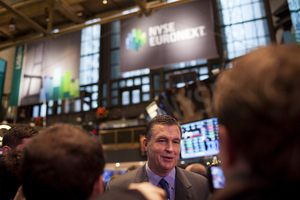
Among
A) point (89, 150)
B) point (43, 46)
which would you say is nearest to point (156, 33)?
point (43, 46)

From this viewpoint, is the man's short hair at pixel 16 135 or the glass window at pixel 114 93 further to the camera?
the glass window at pixel 114 93

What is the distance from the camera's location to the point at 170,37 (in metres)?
6.33

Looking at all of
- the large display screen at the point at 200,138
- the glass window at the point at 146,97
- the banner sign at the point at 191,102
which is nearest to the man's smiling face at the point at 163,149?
the large display screen at the point at 200,138

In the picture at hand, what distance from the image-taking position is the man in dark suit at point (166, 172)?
1823 mm

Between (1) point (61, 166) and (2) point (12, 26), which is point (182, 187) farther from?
(2) point (12, 26)

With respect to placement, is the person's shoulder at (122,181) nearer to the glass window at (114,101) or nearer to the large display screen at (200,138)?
the large display screen at (200,138)

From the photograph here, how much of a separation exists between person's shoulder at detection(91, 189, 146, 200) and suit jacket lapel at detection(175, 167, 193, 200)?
109 cm

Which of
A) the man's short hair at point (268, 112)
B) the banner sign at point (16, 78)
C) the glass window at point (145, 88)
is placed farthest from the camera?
the glass window at point (145, 88)

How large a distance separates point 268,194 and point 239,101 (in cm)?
21

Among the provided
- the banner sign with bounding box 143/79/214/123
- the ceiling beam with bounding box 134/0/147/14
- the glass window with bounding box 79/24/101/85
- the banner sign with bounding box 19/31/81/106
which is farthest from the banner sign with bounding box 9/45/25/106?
the glass window with bounding box 79/24/101/85

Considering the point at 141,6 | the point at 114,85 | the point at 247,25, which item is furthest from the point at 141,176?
the point at 114,85

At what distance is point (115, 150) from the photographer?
1155cm

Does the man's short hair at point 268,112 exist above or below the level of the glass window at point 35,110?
below

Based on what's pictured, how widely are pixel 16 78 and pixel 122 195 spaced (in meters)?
8.45
